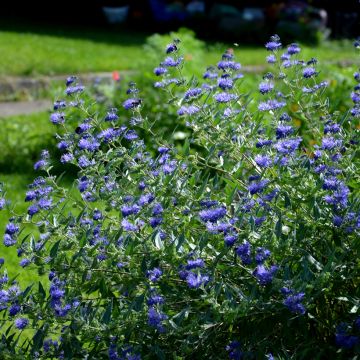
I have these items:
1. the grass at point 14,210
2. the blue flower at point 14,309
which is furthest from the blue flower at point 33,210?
the grass at point 14,210

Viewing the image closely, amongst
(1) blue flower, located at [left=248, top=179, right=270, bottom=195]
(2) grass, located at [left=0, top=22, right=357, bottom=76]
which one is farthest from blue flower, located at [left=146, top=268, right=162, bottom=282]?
(2) grass, located at [left=0, top=22, right=357, bottom=76]

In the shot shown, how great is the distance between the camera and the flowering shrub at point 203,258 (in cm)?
265

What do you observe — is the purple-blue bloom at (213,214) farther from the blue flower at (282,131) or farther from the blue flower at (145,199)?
the blue flower at (282,131)

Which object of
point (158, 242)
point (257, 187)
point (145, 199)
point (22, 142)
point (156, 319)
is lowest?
point (22, 142)

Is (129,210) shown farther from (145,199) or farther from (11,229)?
(11,229)

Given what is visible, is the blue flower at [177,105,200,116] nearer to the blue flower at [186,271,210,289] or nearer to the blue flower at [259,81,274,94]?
the blue flower at [259,81,274,94]

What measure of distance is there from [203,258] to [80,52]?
30.7 feet

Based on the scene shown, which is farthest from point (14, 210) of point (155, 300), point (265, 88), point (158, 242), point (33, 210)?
point (155, 300)

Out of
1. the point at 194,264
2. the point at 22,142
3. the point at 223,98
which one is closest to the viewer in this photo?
the point at 194,264

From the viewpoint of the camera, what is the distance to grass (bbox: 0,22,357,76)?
9805 millimetres

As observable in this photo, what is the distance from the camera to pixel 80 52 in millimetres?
11789

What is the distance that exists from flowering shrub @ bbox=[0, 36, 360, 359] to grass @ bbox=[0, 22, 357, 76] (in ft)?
15.8

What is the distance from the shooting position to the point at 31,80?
9.10 meters

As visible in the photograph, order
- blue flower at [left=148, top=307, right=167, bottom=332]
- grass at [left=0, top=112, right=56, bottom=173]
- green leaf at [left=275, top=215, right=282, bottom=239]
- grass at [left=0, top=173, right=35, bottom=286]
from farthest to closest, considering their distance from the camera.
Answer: grass at [left=0, top=112, right=56, bottom=173], grass at [left=0, top=173, right=35, bottom=286], green leaf at [left=275, top=215, right=282, bottom=239], blue flower at [left=148, top=307, right=167, bottom=332]
